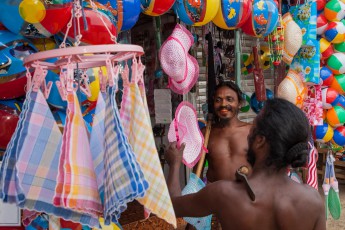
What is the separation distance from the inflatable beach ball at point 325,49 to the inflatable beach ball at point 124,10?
259cm

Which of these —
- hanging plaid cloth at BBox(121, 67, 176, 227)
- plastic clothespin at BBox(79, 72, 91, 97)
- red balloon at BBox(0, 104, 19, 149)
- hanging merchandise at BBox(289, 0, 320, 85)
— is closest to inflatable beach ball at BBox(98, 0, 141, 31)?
plastic clothespin at BBox(79, 72, 91, 97)

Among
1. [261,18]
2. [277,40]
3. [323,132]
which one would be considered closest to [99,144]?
[261,18]

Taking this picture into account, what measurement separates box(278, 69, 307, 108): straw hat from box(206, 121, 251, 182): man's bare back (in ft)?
2.10

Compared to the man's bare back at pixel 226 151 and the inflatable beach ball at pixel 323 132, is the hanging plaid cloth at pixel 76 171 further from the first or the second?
the inflatable beach ball at pixel 323 132

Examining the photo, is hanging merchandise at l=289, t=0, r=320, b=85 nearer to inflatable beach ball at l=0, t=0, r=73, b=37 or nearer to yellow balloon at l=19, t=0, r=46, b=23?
inflatable beach ball at l=0, t=0, r=73, b=37

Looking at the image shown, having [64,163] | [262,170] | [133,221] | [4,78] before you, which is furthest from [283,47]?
[64,163]

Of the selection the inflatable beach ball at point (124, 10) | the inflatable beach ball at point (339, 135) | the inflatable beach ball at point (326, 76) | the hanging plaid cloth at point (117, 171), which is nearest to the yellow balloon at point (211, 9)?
the inflatable beach ball at point (124, 10)

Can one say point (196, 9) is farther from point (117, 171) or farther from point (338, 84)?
point (338, 84)

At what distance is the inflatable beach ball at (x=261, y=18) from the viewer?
118 inches

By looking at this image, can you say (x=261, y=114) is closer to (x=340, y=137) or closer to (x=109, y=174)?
(x=109, y=174)

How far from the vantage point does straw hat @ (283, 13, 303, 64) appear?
11.4 feet

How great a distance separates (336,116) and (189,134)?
2.09 metres

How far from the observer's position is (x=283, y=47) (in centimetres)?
351

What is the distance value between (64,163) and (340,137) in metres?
3.83
